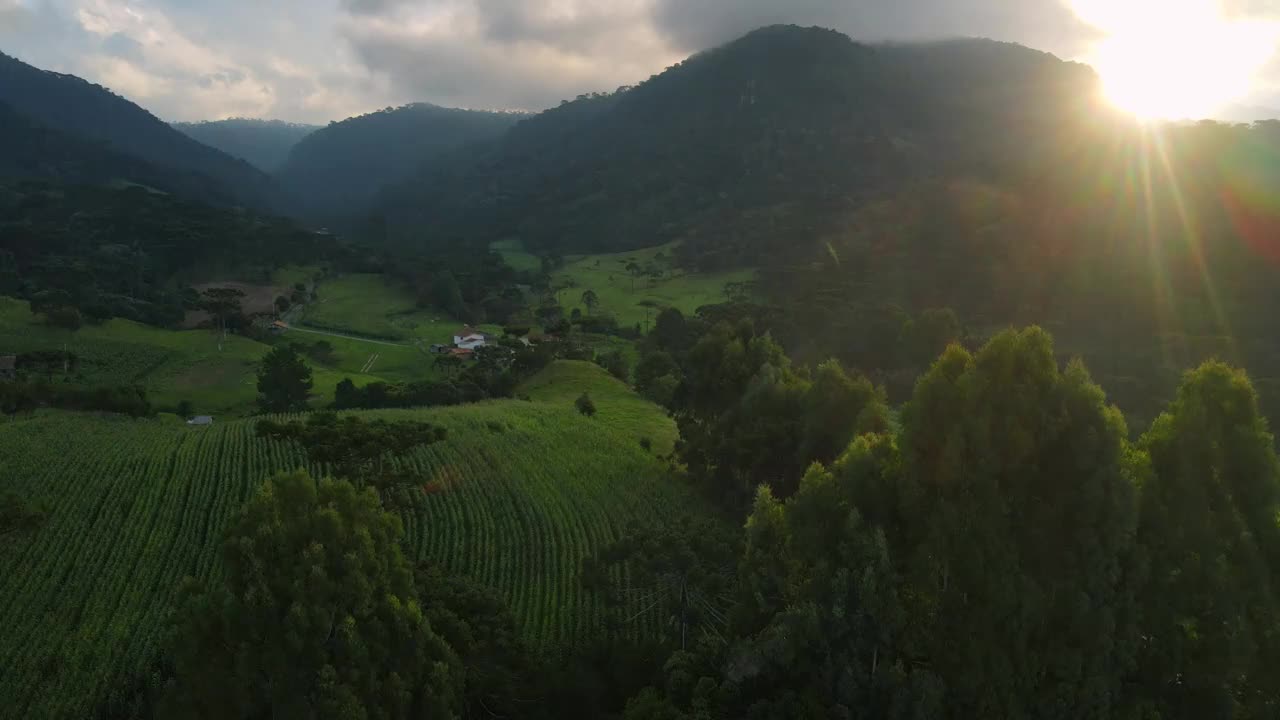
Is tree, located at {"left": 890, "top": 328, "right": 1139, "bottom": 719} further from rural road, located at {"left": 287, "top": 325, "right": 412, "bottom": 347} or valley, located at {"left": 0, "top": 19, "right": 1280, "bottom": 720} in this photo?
rural road, located at {"left": 287, "top": 325, "right": 412, "bottom": 347}

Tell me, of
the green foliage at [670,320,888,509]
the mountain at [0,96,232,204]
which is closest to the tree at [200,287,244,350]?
the green foliage at [670,320,888,509]

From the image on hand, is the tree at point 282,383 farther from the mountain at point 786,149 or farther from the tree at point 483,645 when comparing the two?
the mountain at point 786,149

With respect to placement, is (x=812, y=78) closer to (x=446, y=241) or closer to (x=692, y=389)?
(x=446, y=241)

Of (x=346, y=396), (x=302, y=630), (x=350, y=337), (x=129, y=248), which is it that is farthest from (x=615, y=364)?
(x=129, y=248)

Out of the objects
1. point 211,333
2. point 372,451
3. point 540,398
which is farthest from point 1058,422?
point 211,333

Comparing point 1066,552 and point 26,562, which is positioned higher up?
point 1066,552

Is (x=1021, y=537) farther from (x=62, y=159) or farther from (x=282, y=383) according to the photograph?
(x=62, y=159)
